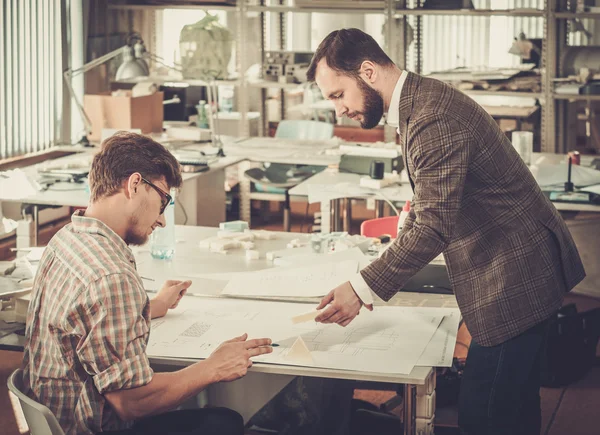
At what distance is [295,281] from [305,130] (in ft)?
11.8

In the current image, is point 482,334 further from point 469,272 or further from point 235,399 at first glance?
point 235,399

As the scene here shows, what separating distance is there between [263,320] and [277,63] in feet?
14.2

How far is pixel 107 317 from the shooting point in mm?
1884

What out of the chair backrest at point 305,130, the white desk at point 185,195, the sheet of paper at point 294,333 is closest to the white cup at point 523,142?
the white desk at point 185,195

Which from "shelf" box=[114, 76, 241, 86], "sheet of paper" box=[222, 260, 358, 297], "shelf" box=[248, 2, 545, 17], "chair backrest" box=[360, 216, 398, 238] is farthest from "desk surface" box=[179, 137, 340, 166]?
"sheet of paper" box=[222, 260, 358, 297]

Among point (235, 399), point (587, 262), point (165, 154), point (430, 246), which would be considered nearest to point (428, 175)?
point (430, 246)

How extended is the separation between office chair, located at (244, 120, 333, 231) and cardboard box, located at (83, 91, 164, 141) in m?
0.78

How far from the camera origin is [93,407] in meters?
1.96

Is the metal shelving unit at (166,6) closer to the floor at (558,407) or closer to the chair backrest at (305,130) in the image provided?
the chair backrest at (305,130)

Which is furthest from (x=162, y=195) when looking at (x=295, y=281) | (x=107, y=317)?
(x=295, y=281)

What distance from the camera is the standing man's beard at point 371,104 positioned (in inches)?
90.6

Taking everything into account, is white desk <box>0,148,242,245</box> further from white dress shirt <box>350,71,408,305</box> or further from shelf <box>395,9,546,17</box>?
white dress shirt <box>350,71,408,305</box>

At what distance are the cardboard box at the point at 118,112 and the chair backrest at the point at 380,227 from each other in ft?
8.71

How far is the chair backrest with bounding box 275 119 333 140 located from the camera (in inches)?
247
